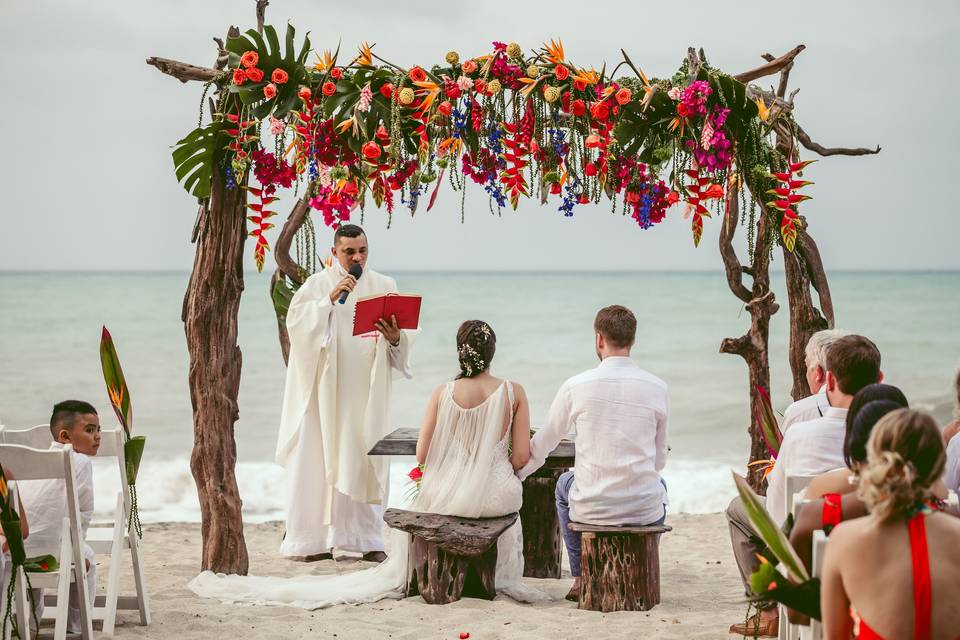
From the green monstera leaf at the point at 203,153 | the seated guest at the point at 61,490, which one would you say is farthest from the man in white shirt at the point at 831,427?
the green monstera leaf at the point at 203,153

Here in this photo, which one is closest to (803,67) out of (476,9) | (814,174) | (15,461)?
(814,174)

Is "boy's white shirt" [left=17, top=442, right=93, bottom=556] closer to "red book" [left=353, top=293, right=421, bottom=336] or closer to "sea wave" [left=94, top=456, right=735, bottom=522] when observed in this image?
"red book" [left=353, top=293, right=421, bottom=336]

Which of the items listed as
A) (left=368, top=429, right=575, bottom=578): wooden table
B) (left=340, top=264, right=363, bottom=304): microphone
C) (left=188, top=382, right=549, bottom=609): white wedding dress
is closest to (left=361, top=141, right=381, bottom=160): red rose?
(left=340, top=264, right=363, bottom=304): microphone

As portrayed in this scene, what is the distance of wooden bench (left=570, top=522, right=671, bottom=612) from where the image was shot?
5.15 m

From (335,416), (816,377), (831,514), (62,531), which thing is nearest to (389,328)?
(335,416)

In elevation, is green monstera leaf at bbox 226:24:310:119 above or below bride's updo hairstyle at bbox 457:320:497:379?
above

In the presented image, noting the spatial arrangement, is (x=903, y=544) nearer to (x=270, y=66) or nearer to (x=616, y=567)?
(x=616, y=567)

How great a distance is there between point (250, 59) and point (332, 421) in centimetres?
210

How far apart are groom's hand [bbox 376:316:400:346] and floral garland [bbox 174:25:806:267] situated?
0.64 m

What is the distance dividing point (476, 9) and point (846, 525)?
26520 mm

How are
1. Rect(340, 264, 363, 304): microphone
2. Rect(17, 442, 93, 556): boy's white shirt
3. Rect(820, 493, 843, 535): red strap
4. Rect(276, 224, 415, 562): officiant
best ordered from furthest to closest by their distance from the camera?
Rect(276, 224, 415, 562): officiant, Rect(340, 264, 363, 304): microphone, Rect(17, 442, 93, 556): boy's white shirt, Rect(820, 493, 843, 535): red strap

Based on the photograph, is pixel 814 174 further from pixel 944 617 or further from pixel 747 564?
pixel 944 617

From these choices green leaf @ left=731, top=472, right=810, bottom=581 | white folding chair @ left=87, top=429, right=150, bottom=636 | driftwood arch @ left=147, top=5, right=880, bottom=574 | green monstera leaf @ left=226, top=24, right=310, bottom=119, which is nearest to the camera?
green leaf @ left=731, top=472, right=810, bottom=581

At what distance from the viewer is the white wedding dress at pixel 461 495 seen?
5.39 metres
